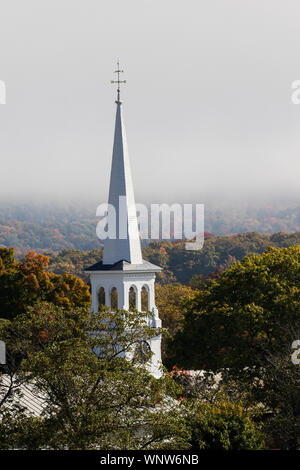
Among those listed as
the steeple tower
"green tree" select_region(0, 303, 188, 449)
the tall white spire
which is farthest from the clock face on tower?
the tall white spire

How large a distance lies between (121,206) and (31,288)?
73.1 feet

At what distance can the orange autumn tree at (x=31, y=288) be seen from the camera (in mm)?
56500

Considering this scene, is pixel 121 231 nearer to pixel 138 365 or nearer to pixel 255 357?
pixel 255 357

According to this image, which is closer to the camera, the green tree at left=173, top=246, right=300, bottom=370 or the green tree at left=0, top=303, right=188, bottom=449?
the green tree at left=0, top=303, right=188, bottom=449

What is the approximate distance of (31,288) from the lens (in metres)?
57.3

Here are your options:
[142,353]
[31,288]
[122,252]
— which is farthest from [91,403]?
[31,288]

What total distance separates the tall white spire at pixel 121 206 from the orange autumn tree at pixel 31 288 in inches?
781

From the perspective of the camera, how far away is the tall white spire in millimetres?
36656

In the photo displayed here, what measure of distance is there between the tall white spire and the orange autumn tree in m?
19.8

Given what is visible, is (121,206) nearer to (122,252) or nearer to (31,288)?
(122,252)

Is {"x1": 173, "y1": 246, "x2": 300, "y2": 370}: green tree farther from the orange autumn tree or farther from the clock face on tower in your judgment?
the orange autumn tree

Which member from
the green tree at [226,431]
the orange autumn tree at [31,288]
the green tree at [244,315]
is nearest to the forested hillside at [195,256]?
the orange autumn tree at [31,288]
